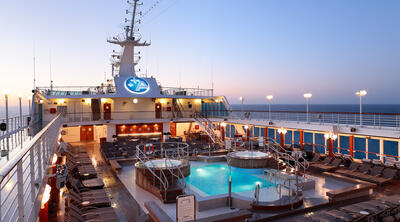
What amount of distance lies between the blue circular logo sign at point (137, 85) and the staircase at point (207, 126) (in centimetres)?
492

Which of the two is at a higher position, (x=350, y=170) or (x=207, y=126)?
(x=207, y=126)

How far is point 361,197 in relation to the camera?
29.5 feet

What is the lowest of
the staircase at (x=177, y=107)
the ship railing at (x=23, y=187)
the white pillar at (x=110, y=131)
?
the white pillar at (x=110, y=131)

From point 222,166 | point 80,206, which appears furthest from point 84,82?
point 80,206

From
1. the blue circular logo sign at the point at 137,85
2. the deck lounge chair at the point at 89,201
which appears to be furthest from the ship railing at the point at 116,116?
the deck lounge chair at the point at 89,201

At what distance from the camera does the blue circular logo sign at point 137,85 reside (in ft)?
74.1

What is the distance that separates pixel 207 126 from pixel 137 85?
6.60 m

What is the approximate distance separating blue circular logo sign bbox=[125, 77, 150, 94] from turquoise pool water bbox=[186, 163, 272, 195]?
11.1 metres

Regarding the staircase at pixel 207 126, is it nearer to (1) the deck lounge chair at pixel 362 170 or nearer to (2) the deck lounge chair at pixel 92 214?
Answer: (1) the deck lounge chair at pixel 362 170

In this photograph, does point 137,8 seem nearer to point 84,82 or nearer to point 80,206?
point 80,206

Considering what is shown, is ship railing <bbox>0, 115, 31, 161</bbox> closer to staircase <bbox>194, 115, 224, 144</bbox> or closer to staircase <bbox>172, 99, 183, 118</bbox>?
staircase <bbox>194, 115, 224, 144</bbox>

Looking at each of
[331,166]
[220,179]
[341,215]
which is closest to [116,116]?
[220,179]

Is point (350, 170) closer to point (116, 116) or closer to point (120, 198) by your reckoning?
point (120, 198)

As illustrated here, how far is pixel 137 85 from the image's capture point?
75.3ft
